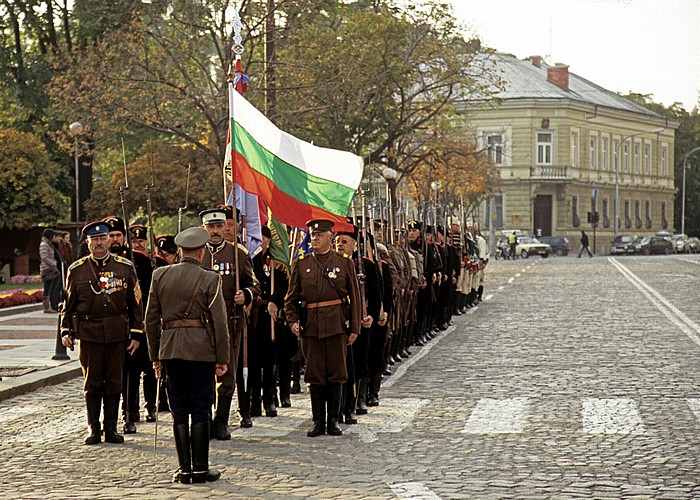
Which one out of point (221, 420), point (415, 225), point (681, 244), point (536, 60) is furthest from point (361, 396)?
point (536, 60)

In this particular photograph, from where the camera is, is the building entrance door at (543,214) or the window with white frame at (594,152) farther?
the window with white frame at (594,152)

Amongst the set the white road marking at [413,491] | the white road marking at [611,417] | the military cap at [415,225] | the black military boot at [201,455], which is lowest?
the white road marking at [611,417]

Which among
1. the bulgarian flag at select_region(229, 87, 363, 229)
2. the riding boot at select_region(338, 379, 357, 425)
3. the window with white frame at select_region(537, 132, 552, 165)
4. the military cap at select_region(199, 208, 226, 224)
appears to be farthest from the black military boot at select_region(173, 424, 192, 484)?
the window with white frame at select_region(537, 132, 552, 165)

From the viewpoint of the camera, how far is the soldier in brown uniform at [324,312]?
10.8 meters

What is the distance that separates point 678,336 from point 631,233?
76.2 meters

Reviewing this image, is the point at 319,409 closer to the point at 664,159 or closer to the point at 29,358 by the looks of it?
the point at 29,358

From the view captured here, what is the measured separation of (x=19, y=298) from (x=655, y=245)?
205 ft

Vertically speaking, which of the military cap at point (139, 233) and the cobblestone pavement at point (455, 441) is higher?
the military cap at point (139, 233)

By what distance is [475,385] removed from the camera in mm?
14070

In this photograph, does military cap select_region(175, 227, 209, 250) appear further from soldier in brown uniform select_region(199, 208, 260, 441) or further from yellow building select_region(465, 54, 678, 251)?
yellow building select_region(465, 54, 678, 251)

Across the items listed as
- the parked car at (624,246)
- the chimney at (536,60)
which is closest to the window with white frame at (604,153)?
the parked car at (624,246)

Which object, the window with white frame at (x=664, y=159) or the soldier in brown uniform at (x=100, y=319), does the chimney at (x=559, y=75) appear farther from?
the soldier in brown uniform at (x=100, y=319)

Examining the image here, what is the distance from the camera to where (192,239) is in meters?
8.99

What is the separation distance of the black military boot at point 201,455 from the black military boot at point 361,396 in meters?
3.30
